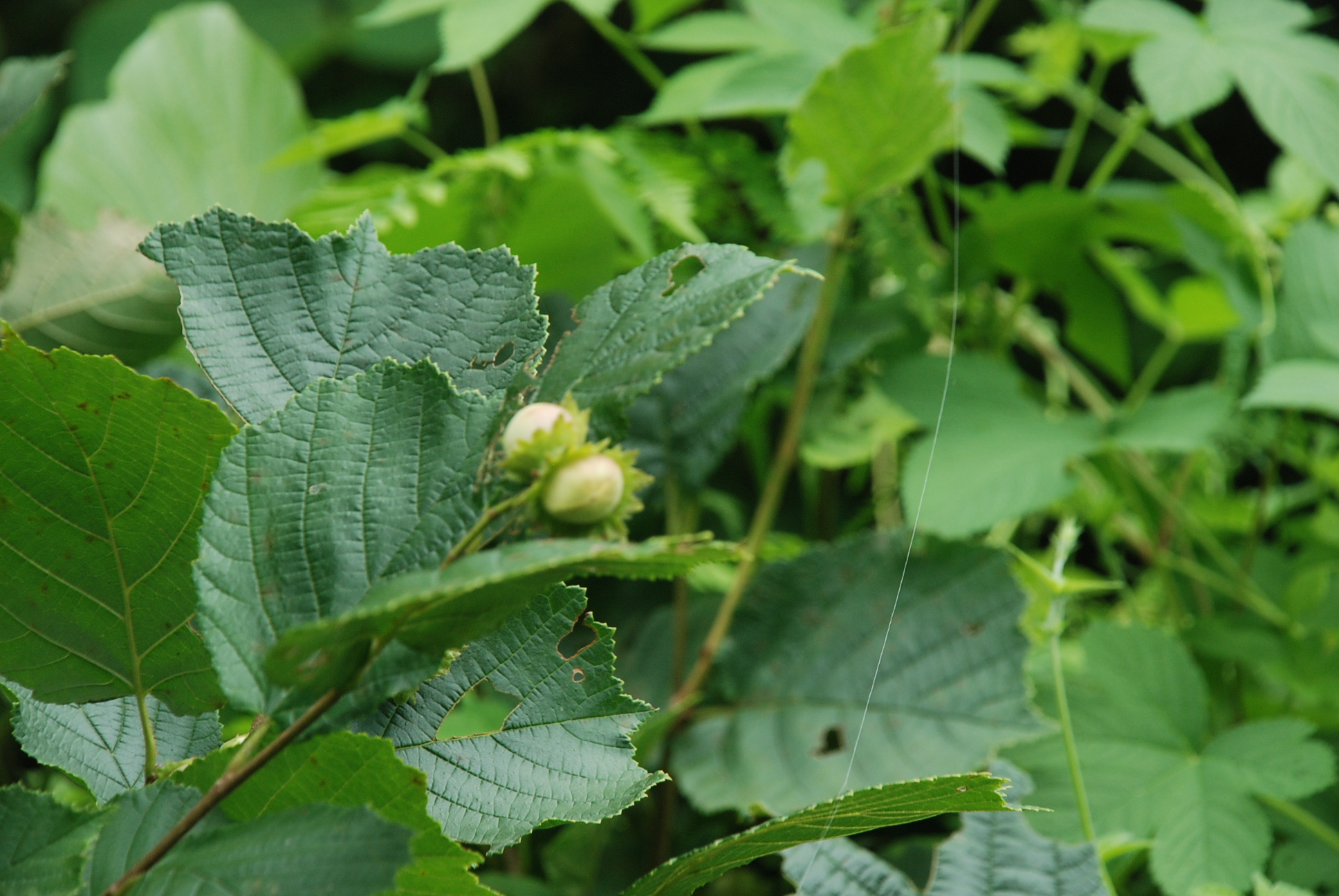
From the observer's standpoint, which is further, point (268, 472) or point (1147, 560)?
point (1147, 560)

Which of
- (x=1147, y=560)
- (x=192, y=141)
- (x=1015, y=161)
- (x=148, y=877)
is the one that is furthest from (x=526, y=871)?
(x=1015, y=161)

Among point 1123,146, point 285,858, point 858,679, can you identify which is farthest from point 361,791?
point 1123,146

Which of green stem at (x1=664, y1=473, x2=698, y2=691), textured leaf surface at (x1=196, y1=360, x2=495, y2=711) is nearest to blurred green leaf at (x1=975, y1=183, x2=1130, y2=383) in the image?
green stem at (x1=664, y1=473, x2=698, y2=691)

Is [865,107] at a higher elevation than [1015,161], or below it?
higher

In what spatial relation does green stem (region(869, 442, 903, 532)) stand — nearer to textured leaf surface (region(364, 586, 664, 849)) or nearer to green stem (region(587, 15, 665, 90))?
green stem (region(587, 15, 665, 90))

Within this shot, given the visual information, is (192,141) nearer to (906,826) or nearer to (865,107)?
(865,107)

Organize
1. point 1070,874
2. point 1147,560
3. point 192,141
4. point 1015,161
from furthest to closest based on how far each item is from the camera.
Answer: point 1015,161, point 192,141, point 1147,560, point 1070,874

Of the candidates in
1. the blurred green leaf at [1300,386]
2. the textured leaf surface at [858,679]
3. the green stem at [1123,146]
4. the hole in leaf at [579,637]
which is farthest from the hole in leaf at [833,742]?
the green stem at [1123,146]
